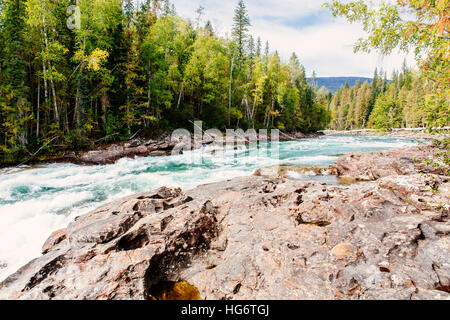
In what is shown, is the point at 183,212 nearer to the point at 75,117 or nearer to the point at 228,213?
the point at 228,213

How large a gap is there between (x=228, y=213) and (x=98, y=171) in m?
11.6

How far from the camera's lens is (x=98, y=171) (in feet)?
42.3

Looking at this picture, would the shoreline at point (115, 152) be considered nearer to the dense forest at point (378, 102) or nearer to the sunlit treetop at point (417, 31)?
the sunlit treetop at point (417, 31)

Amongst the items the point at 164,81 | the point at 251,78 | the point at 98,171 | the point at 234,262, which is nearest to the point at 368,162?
the point at 234,262

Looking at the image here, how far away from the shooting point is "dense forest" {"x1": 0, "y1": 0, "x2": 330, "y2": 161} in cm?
1295

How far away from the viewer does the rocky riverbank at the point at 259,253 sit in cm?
273

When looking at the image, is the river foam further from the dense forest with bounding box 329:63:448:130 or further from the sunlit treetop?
the dense forest with bounding box 329:63:448:130

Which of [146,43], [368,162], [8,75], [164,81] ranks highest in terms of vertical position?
[146,43]

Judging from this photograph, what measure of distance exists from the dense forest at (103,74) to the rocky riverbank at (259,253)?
556 inches

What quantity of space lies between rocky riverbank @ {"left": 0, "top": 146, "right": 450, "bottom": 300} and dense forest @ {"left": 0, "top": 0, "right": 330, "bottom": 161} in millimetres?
14111

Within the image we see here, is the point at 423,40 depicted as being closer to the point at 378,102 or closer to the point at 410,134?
the point at 378,102
